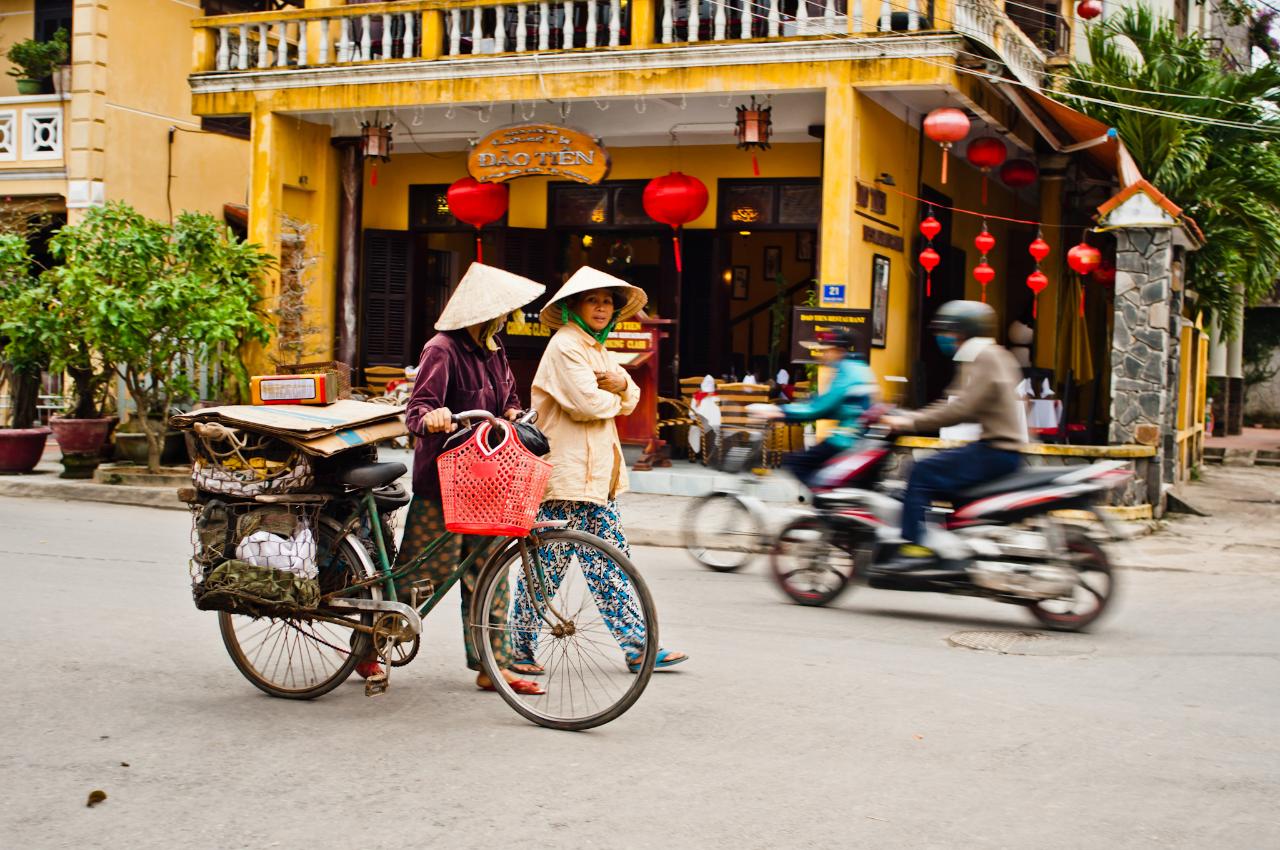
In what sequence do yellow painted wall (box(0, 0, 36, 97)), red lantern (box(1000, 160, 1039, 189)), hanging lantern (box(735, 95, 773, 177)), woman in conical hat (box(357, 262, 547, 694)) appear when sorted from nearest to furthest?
1. woman in conical hat (box(357, 262, 547, 694))
2. hanging lantern (box(735, 95, 773, 177))
3. red lantern (box(1000, 160, 1039, 189))
4. yellow painted wall (box(0, 0, 36, 97))

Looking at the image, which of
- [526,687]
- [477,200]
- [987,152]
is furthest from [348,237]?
[526,687]

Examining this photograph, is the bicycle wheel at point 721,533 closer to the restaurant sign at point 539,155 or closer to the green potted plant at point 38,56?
the restaurant sign at point 539,155

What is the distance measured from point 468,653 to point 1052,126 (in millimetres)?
12420

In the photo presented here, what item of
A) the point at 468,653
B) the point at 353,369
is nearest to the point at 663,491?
the point at 353,369

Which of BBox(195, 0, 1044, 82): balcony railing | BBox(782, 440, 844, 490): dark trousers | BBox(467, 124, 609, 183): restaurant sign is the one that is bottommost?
BBox(782, 440, 844, 490): dark trousers

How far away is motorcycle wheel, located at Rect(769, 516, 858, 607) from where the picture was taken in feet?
25.7

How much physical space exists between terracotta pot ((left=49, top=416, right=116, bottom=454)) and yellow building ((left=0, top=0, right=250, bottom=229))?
5.11m

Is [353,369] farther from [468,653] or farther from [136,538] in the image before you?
[468,653]

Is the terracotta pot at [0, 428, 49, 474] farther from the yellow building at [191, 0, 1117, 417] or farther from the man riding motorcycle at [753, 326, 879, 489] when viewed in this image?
the man riding motorcycle at [753, 326, 879, 489]

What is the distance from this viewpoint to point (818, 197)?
1513cm

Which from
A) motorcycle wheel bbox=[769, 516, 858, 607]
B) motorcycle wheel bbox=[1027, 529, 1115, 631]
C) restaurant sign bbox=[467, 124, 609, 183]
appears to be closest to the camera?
motorcycle wheel bbox=[1027, 529, 1115, 631]

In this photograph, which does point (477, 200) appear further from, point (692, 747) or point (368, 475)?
point (692, 747)

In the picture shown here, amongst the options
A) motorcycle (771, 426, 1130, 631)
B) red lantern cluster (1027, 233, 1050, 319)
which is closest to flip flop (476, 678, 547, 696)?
motorcycle (771, 426, 1130, 631)

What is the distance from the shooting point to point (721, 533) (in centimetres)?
915
